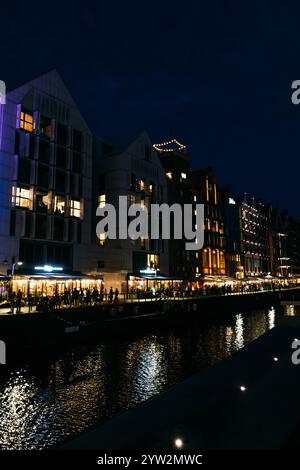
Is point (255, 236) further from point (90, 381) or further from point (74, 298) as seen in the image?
point (90, 381)

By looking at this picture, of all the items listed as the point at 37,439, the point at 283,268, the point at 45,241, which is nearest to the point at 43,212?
the point at 45,241

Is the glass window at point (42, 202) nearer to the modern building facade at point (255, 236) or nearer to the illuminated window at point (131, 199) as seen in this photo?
the illuminated window at point (131, 199)

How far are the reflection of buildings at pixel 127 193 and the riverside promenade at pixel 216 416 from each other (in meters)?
43.2

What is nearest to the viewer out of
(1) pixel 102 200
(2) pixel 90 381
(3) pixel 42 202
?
(2) pixel 90 381

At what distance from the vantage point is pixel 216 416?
13.0m

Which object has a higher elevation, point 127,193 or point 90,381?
point 127,193

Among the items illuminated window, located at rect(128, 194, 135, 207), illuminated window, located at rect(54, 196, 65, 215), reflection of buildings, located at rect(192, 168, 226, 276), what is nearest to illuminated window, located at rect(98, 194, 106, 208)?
illuminated window, located at rect(128, 194, 135, 207)

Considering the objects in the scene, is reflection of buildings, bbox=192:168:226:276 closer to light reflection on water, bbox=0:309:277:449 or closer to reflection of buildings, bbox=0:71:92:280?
reflection of buildings, bbox=0:71:92:280

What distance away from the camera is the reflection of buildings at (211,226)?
8838cm

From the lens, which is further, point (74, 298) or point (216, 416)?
point (74, 298)

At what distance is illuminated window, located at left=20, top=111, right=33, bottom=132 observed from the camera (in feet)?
164

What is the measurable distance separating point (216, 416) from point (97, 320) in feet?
85.5

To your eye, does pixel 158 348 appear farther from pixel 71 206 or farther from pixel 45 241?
pixel 71 206

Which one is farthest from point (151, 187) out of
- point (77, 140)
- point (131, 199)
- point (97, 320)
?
point (97, 320)
